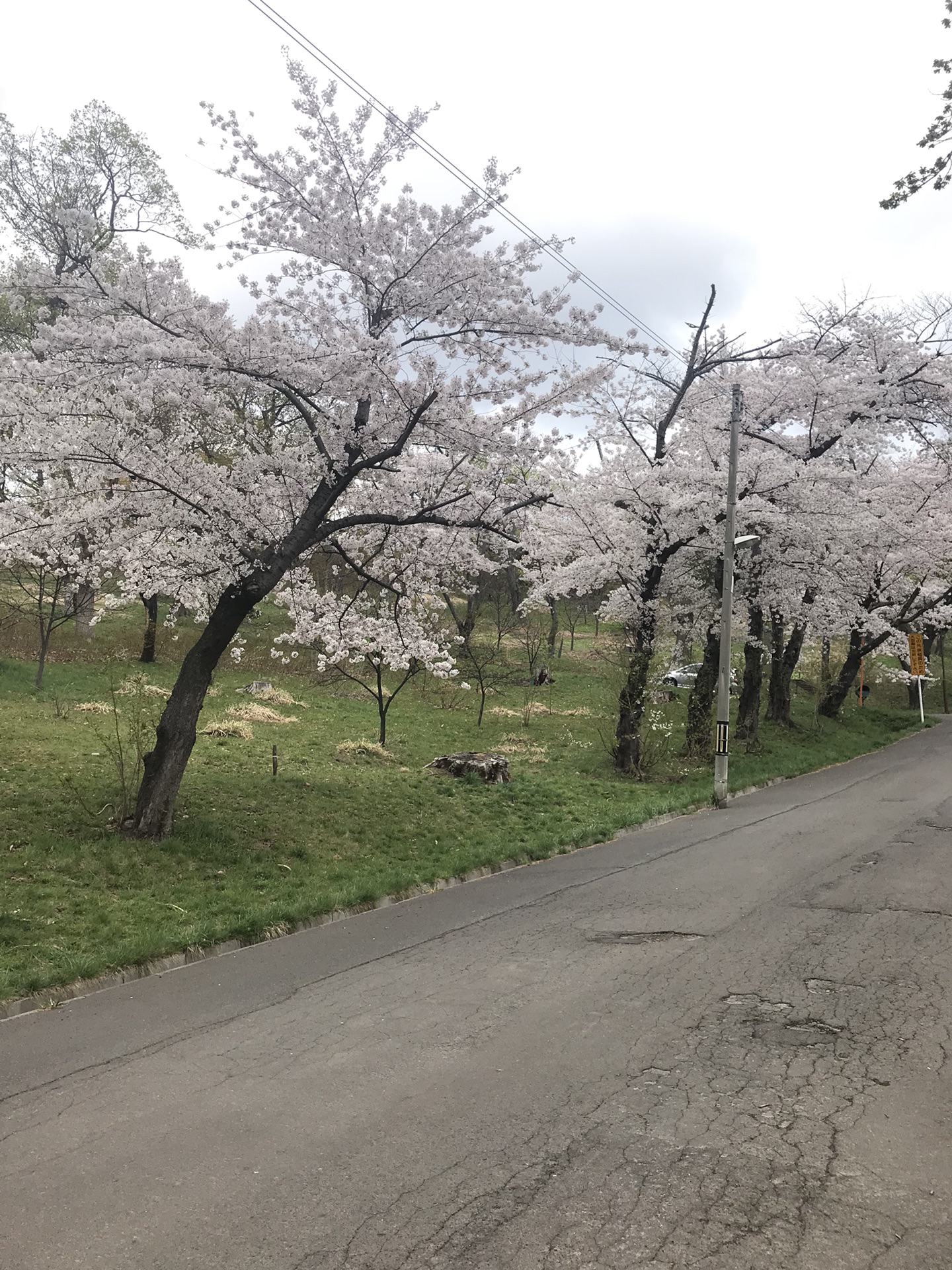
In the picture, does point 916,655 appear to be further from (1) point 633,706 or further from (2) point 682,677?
(1) point 633,706

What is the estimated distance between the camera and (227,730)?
58.7ft

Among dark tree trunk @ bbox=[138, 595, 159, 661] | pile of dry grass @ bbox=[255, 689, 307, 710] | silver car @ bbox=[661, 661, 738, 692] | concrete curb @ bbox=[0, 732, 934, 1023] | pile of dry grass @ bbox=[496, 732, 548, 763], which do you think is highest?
dark tree trunk @ bbox=[138, 595, 159, 661]

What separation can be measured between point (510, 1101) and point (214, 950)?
402 cm

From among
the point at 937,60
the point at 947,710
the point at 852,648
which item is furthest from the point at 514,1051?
the point at 947,710

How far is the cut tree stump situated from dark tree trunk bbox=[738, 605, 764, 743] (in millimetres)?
9086

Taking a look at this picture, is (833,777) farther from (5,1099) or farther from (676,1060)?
(5,1099)

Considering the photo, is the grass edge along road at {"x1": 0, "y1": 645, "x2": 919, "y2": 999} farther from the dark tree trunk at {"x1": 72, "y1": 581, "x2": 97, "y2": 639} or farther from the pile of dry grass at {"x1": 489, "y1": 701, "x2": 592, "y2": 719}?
the pile of dry grass at {"x1": 489, "y1": 701, "x2": 592, "y2": 719}

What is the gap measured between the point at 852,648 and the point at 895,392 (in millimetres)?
12533

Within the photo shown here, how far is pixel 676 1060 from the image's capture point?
4820 millimetres

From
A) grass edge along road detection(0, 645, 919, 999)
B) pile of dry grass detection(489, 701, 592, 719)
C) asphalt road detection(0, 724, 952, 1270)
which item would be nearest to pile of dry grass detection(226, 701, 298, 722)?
grass edge along road detection(0, 645, 919, 999)

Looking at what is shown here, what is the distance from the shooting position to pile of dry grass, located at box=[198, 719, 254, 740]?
17.6m

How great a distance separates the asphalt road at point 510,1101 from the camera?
10.8ft

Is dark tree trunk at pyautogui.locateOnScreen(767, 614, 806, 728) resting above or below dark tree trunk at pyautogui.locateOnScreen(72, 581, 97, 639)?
below

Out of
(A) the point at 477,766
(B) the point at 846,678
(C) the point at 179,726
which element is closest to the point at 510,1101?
(C) the point at 179,726
